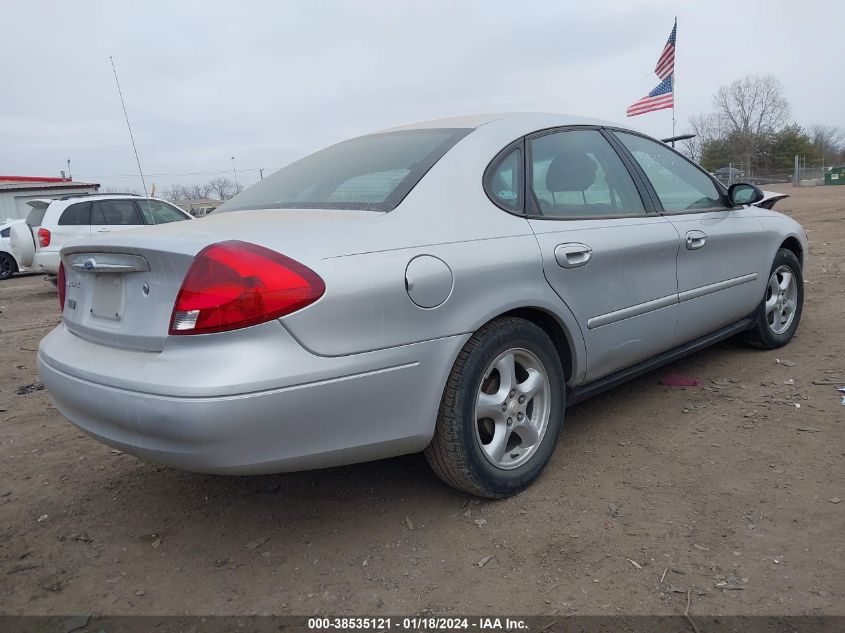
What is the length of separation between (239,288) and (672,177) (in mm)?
2702

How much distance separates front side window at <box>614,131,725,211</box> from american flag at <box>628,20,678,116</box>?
481 inches

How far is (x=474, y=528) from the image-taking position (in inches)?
95.2

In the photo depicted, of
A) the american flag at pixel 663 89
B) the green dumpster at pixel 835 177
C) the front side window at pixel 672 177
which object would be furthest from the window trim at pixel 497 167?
the green dumpster at pixel 835 177

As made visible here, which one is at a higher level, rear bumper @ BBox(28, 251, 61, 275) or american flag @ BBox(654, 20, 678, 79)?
american flag @ BBox(654, 20, 678, 79)

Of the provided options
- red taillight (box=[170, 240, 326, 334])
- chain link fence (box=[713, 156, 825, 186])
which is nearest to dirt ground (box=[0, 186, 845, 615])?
red taillight (box=[170, 240, 326, 334])

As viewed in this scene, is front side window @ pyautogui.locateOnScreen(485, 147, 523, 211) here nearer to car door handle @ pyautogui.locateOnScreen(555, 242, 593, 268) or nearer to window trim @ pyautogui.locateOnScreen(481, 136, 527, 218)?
window trim @ pyautogui.locateOnScreen(481, 136, 527, 218)

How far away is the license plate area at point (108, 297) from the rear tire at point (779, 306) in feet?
12.3

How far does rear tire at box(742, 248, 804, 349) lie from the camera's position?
428 cm

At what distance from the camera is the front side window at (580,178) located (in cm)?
288

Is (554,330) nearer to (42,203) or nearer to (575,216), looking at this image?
(575,216)

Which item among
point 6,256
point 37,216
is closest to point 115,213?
point 37,216

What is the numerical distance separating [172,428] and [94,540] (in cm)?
92

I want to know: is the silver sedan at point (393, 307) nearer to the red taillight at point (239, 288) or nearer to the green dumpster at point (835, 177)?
the red taillight at point (239, 288)

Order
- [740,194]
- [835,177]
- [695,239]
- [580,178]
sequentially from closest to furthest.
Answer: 1. [580,178]
2. [695,239]
3. [740,194]
4. [835,177]
